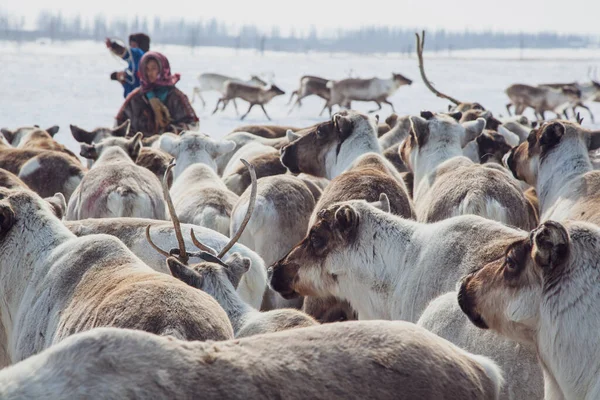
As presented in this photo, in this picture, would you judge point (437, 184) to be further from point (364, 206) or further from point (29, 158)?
A: point (29, 158)

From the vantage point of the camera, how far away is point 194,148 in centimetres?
718

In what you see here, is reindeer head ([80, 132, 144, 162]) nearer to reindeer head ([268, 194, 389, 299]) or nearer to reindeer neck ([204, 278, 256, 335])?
reindeer head ([268, 194, 389, 299])

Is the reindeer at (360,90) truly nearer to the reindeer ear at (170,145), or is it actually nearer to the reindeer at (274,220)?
the reindeer ear at (170,145)

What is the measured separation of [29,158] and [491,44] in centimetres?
11448

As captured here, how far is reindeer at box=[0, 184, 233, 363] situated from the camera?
2674 mm

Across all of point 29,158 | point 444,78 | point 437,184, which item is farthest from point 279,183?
point 444,78

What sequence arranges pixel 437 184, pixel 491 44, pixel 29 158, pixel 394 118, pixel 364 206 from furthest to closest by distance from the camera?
pixel 491 44
pixel 394 118
pixel 29 158
pixel 437 184
pixel 364 206

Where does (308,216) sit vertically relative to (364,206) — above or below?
below

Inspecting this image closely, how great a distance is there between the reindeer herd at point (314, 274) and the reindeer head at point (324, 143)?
1 cm

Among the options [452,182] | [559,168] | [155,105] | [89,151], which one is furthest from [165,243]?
[155,105]

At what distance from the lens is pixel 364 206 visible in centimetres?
385

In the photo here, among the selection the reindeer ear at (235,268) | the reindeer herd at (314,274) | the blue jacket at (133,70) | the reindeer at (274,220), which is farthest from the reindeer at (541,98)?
the reindeer ear at (235,268)

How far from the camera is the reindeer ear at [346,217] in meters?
3.75

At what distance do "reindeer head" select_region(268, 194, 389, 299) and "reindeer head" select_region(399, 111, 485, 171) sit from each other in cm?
240
